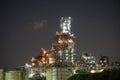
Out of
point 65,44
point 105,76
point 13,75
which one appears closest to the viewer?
point 105,76

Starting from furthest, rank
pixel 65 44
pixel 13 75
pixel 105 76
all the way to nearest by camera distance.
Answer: pixel 65 44 → pixel 13 75 → pixel 105 76

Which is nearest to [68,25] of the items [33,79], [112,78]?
[33,79]

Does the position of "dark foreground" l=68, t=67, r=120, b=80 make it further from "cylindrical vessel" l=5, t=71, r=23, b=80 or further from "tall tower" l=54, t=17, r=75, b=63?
"tall tower" l=54, t=17, r=75, b=63

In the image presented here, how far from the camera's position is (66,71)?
51.4m

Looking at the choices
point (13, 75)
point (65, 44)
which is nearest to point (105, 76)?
point (13, 75)

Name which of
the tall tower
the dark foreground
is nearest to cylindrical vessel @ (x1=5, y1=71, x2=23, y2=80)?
the dark foreground

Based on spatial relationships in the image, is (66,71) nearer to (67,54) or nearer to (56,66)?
(56,66)

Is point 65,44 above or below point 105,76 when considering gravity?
above

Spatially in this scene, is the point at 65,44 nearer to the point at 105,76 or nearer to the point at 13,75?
the point at 13,75

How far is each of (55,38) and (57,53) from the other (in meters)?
7.31

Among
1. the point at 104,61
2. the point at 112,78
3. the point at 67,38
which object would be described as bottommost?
the point at 112,78

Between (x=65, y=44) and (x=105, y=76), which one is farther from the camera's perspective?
(x=65, y=44)

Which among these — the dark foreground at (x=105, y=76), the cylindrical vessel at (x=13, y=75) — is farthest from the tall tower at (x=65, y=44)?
the dark foreground at (x=105, y=76)

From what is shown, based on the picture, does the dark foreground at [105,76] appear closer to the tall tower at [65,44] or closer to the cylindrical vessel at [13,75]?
the cylindrical vessel at [13,75]
